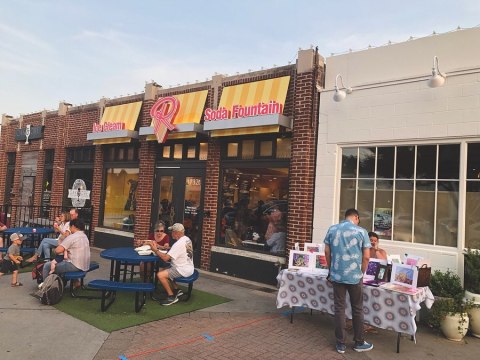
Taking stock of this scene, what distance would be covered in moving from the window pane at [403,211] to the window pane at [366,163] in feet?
1.72

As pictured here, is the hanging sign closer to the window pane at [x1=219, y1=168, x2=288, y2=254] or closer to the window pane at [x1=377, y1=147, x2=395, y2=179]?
the window pane at [x1=219, y1=168, x2=288, y2=254]

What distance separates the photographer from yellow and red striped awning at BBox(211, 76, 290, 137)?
8.39 meters

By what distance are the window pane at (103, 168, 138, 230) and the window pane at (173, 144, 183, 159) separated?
1764 millimetres

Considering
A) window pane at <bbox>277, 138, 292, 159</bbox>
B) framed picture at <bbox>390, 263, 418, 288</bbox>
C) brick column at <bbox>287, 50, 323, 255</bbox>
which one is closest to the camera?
framed picture at <bbox>390, 263, 418, 288</bbox>

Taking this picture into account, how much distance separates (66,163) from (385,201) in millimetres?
11027

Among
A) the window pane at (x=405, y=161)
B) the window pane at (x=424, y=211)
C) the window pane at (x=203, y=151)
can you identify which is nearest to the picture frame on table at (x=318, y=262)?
the window pane at (x=424, y=211)

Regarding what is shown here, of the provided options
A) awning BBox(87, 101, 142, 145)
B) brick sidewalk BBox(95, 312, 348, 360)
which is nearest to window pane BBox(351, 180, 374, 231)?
brick sidewalk BBox(95, 312, 348, 360)

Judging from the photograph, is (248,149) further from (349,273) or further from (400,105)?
(349,273)

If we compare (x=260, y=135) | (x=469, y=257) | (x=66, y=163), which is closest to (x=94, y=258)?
(x=66, y=163)

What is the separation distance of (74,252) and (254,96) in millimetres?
4892

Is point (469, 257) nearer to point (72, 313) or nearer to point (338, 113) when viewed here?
point (338, 113)

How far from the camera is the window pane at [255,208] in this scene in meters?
8.65

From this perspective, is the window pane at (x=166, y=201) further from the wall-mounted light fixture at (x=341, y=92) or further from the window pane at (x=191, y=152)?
the wall-mounted light fixture at (x=341, y=92)

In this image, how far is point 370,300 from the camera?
532cm
